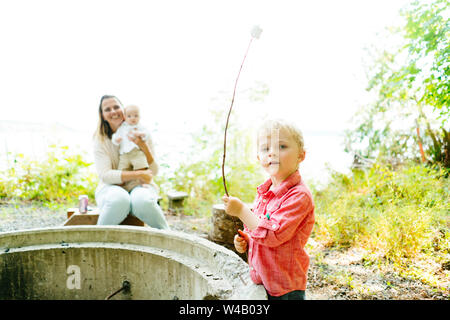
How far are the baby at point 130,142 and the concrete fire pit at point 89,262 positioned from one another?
628 mm

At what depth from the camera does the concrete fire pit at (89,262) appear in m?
1.65

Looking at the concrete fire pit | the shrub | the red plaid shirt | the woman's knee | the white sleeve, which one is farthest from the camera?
the shrub

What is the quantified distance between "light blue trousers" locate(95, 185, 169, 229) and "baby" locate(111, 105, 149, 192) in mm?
157

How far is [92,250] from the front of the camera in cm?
176

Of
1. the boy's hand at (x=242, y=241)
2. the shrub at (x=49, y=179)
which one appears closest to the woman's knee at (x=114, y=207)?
the boy's hand at (x=242, y=241)

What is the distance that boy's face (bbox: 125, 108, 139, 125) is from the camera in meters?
2.28

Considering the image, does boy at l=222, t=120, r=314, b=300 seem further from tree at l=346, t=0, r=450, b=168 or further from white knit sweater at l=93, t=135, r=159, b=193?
tree at l=346, t=0, r=450, b=168

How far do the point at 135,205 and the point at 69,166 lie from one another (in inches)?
112

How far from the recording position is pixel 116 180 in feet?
7.45

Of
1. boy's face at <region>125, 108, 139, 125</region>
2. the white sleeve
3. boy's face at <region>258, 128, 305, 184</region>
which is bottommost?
the white sleeve

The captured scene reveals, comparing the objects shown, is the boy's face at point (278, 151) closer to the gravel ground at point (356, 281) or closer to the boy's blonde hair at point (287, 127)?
the boy's blonde hair at point (287, 127)

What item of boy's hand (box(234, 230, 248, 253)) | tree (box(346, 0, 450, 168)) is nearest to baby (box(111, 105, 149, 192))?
boy's hand (box(234, 230, 248, 253))

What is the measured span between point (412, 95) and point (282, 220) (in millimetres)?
2598
